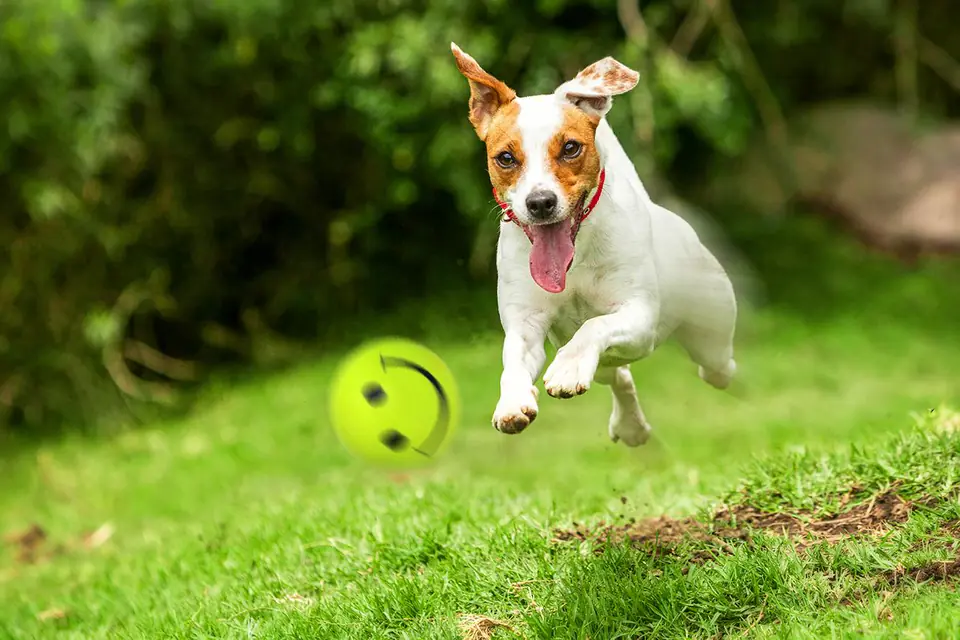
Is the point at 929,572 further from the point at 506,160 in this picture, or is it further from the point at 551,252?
the point at 506,160

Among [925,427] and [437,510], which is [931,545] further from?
[437,510]

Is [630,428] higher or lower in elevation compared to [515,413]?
lower

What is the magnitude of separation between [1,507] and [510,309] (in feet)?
20.8

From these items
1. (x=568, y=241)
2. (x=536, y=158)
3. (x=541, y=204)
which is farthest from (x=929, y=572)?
(x=536, y=158)

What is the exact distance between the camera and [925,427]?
15.0 feet

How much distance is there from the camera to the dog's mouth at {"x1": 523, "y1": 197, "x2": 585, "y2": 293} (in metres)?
3.47

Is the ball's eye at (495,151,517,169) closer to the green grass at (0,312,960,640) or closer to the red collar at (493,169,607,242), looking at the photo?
the red collar at (493,169,607,242)

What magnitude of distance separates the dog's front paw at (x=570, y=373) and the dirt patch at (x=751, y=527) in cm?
84

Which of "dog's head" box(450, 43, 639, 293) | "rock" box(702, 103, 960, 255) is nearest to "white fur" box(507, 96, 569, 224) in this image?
"dog's head" box(450, 43, 639, 293)

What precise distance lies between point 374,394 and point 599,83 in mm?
2384

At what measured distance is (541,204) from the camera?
336 centimetres

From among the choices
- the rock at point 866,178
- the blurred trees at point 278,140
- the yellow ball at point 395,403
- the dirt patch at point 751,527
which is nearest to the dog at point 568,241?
the dirt patch at point 751,527

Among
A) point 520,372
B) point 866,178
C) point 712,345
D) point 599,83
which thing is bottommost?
point 866,178

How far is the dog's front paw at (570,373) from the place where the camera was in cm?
328
